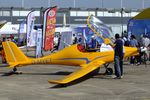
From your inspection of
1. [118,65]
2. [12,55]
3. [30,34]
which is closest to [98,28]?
[118,65]

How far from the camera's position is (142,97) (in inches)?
400

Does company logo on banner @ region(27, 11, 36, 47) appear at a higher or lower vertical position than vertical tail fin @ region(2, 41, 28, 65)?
higher

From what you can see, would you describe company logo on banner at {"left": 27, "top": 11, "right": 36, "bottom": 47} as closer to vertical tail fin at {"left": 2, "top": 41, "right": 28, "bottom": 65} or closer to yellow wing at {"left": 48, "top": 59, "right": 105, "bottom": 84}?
vertical tail fin at {"left": 2, "top": 41, "right": 28, "bottom": 65}

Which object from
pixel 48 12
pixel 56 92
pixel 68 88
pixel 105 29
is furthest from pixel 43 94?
pixel 48 12

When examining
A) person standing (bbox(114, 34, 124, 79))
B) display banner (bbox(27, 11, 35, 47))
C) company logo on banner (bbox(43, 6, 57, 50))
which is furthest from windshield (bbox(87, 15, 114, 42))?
display banner (bbox(27, 11, 35, 47))

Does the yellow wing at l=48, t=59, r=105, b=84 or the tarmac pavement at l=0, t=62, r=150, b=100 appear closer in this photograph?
the tarmac pavement at l=0, t=62, r=150, b=100

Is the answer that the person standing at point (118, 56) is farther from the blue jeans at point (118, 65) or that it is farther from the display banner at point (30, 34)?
the display banner at point (30, 34)

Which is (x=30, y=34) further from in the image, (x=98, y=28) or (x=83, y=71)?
(x=83, y=71)

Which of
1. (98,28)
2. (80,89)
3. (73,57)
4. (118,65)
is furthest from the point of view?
(98,28)

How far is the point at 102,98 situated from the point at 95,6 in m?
77.9

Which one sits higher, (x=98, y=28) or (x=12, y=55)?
(x=98, y=28)

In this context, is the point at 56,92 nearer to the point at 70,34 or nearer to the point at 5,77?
the point at 5,77

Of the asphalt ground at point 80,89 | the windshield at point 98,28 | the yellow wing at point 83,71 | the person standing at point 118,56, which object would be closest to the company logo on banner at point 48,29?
the windshield at point 98,28

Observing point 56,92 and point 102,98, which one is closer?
point 102,98
